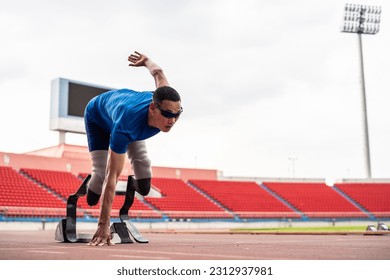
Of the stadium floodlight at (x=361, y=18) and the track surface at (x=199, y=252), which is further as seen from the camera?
the stadium floodlight at (x=361, y=18)

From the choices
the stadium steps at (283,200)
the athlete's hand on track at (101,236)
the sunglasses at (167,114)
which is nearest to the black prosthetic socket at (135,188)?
the athlete's hand on track at (101,236)

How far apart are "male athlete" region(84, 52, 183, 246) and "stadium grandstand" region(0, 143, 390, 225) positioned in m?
15.0

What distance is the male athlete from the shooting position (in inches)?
168

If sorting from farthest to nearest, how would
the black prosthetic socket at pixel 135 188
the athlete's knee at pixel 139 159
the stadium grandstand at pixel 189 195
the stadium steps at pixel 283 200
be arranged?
the stadium steps at pixel 283 200 → the stadium grandstand at pixel 189 195 → the black prosthetic socket at pixel 135 188 → the athlete's knee at pixel 139 159

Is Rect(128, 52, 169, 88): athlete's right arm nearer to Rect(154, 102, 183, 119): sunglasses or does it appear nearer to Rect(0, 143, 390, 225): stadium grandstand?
Rect(154, 102, 183, 119): sunglasses

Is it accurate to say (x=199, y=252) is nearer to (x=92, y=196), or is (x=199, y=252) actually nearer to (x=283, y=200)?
(x=92, y=196)

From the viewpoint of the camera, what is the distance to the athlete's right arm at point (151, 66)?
4.83 meters

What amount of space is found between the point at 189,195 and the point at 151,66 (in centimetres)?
2494

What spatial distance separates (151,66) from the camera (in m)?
5.02

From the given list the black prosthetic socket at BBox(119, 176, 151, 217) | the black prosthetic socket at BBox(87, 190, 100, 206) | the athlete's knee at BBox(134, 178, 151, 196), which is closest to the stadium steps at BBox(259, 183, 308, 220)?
the black prosthetic socket at BBox(119, 176, 151, 217)

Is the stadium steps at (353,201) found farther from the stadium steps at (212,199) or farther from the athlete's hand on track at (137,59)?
the athlete's hand on track at (137,59)

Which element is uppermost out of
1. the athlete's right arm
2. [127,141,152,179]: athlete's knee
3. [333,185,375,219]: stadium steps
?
the athlete's right arm

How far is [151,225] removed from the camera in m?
24.8

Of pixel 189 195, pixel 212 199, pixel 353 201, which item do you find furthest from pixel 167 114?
pixel 353 201
